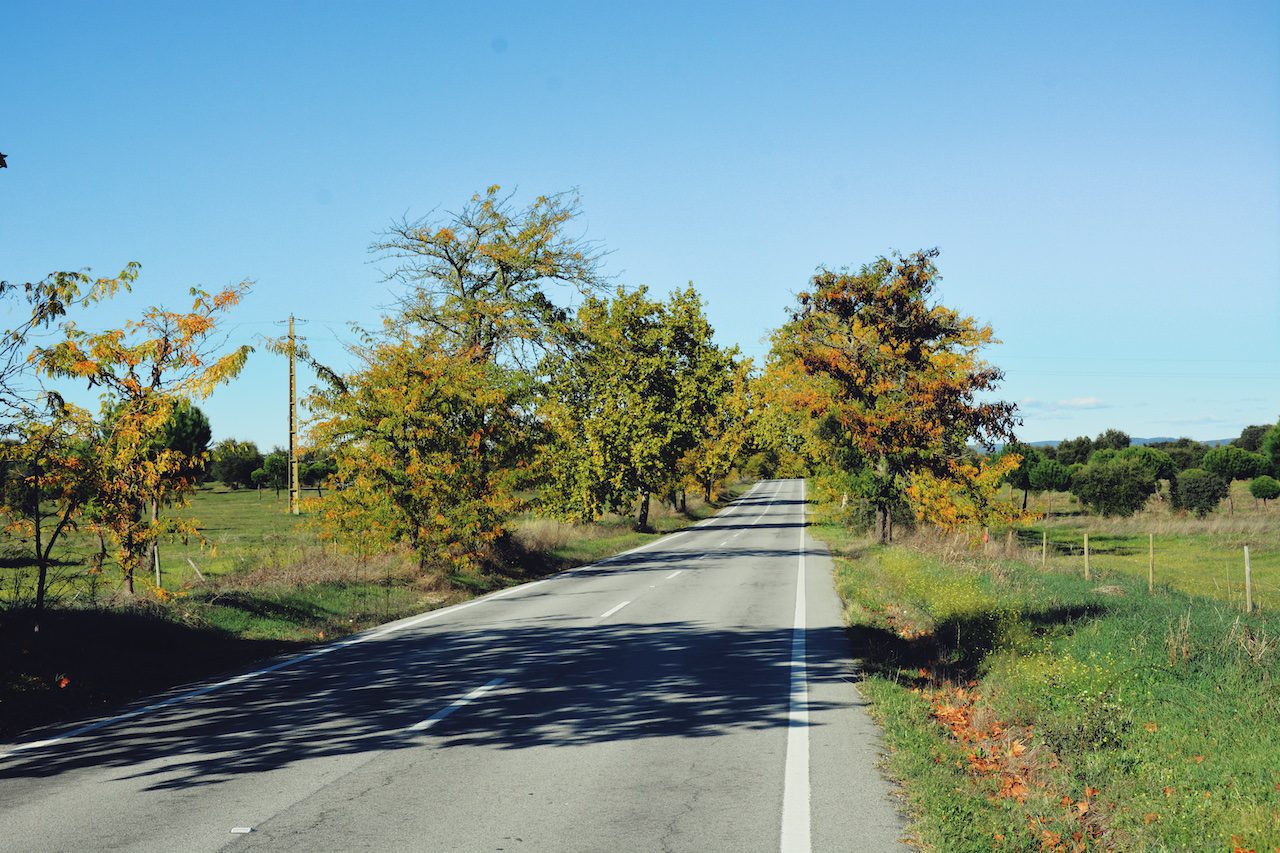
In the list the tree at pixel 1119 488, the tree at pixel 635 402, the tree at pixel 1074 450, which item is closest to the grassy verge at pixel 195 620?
the tree at pixel 635 402

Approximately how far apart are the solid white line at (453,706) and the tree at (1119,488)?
173ft

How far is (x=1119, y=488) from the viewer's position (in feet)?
172

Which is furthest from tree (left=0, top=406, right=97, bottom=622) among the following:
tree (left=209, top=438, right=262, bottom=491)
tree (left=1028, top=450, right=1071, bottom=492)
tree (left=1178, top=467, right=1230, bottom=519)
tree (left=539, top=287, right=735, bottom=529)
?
tree (left=209, top=438, right=262, bottom=491)

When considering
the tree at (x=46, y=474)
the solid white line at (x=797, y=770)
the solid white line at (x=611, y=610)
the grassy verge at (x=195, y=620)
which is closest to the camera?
the solid white line at (x=797, y=770)

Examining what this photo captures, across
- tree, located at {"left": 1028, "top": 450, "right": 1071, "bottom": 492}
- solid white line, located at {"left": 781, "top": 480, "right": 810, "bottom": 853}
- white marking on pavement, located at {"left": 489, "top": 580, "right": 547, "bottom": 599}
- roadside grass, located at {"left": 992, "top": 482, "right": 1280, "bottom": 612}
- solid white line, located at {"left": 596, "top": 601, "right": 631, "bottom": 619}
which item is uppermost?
tree, located at {"left": 1028, "top": 450, "right": 1071, "bottom": 492}

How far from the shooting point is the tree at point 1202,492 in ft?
160

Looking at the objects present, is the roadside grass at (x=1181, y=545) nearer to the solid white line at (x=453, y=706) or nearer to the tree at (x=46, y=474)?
the solid white line at (x=453, y=706)

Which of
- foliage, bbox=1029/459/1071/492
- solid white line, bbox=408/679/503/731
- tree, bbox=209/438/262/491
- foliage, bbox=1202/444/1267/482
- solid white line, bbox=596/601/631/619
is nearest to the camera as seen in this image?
solid white line, bbox=408/679/503/731

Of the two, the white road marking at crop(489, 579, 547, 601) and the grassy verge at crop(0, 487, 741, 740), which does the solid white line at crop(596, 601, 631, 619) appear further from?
the grassy verge at crop(0, 487, 741, 740)

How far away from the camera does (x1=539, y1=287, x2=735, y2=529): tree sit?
37.0 meters

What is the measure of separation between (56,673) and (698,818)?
7.28 metres

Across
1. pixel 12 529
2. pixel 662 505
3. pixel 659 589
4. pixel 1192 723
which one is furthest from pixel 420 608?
pixel 662 505

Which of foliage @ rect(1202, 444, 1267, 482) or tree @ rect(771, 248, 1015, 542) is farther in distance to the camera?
foliage @ rect(1202, 444, 1267, 482)

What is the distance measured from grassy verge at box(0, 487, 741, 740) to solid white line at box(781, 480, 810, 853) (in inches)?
257
